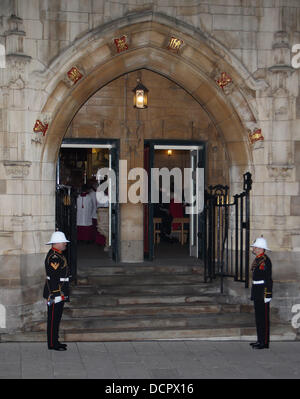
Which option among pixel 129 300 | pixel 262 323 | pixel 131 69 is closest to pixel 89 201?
pixel 131 69

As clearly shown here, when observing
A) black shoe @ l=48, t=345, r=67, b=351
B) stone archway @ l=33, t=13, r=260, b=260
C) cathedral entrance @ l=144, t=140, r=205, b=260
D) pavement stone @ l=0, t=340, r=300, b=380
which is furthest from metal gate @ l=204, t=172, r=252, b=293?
black shoe @ l=48, t=345, r=67, b=351

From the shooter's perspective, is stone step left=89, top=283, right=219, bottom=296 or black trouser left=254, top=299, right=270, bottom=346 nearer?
black trouser left=254, top=299, right=270, bottom=346

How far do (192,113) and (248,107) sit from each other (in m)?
3.06

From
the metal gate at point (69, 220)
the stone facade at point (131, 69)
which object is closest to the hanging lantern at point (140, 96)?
the stone facade at point (131, 69)

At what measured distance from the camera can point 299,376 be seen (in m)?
8.53

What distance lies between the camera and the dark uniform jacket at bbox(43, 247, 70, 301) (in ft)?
31.5

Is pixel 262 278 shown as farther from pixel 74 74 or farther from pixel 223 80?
pixel 74 74

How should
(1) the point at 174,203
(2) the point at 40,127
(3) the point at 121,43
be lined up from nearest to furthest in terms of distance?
(2) the point at 40,127 → (3) the point at 121,43 → (1) the point at 174,203

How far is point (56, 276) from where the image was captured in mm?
9617

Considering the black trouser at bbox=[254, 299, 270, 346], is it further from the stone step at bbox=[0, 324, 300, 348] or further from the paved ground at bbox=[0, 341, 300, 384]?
the stone step at bbox=[0, 324, 300, 348]

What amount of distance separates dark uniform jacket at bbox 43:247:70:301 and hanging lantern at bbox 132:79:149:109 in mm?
4411

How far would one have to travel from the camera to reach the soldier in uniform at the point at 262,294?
32.7ft

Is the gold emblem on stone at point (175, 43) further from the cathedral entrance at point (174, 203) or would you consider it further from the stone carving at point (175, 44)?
the cathedral entrance at point (174, 203)

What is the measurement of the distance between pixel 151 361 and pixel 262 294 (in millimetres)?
2023
